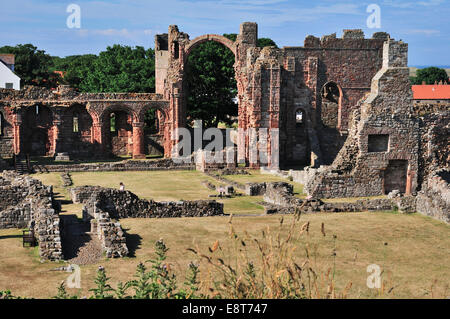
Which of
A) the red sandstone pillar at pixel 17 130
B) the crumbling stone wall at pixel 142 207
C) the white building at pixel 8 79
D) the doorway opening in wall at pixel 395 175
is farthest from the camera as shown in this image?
the white building at pixel 8 79

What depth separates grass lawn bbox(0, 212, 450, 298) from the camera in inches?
445

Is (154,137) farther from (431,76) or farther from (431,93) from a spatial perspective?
(431,76)

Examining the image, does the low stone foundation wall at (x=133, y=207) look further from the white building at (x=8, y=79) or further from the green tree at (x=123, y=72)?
the white building at (x=8, y=79)

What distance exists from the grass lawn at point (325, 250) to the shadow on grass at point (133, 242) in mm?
26

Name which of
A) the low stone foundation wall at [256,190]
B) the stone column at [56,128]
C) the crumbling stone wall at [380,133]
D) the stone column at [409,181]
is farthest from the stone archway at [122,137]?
the stone column at [409,181]

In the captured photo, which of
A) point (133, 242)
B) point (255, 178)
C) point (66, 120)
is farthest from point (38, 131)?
point (133, 242)

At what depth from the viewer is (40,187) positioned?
19.5m

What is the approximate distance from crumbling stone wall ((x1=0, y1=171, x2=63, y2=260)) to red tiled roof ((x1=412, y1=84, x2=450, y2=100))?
63339mm

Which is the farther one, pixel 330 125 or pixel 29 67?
pixel 29 67

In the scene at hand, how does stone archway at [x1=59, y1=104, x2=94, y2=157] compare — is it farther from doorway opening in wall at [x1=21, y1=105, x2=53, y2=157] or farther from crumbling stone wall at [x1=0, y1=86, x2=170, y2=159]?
doorway opening in wall at [x1=21, y1=105, x2=53, y2=157]

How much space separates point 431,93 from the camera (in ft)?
246

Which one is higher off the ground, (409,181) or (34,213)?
(409,181)

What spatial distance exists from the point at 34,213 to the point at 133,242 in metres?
3.93

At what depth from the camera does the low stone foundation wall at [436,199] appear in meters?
18.1
